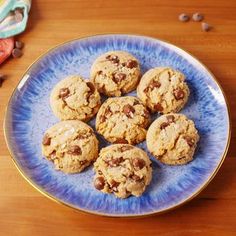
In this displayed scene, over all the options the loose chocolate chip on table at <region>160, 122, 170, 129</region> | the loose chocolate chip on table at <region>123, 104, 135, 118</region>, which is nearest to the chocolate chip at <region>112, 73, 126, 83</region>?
the loose chocolate chip on table at <region>123, 104, 135, 118</region>

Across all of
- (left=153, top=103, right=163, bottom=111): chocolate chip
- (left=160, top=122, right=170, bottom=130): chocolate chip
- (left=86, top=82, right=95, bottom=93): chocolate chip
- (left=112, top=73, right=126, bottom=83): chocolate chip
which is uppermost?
(left=112, top=73, right=126, bottom=83): chocolate chip

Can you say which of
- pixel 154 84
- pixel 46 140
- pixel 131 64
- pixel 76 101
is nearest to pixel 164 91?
pixel 154 84

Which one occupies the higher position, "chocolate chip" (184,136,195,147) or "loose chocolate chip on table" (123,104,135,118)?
"loose chocolate chip on table" (123,104,135,118)

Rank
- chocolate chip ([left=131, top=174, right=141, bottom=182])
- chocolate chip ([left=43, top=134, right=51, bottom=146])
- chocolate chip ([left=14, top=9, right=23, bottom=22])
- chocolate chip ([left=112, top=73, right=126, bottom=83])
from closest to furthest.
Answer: chocolate chip ([left=131, top=174, right=141, bottom=182])
chocolate chip ([left=43, top=134, right=51, bottom=146])
chocolate chip ([left=112, top=73, right=126, bottom=83])
chocolate chip ([left=14, top=9, right=23, bottom=22])

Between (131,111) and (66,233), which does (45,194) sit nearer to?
(66,233)

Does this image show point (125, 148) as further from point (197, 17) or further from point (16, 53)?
point (197, 17)

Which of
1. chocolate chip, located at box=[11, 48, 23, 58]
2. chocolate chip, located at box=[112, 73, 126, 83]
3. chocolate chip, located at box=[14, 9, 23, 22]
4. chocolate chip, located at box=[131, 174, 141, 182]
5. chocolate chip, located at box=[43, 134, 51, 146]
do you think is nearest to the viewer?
chocolate chip, located at box=[131, 174, 141, 182]

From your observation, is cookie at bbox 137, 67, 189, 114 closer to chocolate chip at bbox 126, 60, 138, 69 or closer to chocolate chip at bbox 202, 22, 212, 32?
chocolate chip at bbox 126, 60, 138, 69

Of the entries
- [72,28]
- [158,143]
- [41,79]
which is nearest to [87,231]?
[158,143]

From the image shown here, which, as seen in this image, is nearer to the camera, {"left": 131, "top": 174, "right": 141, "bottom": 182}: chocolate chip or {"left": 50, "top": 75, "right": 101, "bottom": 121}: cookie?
{"left": 131, "top": 174, "right": 141, "bottom": 182}: chocolate chip
